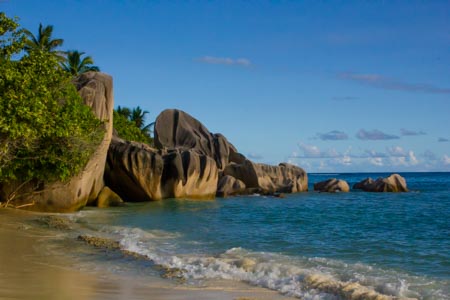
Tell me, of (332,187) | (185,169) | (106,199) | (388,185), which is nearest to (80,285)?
(106,199)

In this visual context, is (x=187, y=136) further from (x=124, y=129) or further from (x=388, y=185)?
(x=388, y=185)

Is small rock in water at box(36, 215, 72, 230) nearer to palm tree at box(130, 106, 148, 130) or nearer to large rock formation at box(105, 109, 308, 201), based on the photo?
large rock formation at box(105, 109, 308, 201)

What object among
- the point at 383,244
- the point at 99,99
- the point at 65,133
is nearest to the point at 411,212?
the point at 383,244

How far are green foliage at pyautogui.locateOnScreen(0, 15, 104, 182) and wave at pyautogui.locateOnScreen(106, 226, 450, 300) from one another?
5.71 meters

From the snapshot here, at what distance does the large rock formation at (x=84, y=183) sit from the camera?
2464 cm

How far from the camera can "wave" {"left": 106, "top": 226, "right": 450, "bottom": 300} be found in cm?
1009

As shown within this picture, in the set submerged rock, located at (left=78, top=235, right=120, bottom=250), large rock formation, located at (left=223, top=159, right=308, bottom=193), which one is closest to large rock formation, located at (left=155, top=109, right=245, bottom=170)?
large rock formation, located at (left=223, top=159, right=308, bottom=193)

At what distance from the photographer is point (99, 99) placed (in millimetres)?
27797

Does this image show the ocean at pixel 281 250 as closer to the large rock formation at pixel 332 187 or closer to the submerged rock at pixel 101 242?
the submerged rock at pixel 101 242

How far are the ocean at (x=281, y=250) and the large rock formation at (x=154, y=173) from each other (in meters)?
7.32

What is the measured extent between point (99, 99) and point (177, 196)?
1193cm

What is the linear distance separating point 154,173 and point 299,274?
81.6 ft

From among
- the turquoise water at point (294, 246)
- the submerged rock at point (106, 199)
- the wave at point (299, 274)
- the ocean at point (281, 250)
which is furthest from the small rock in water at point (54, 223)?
the submerged rock at point (106, 199)

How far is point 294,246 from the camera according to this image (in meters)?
16.5
